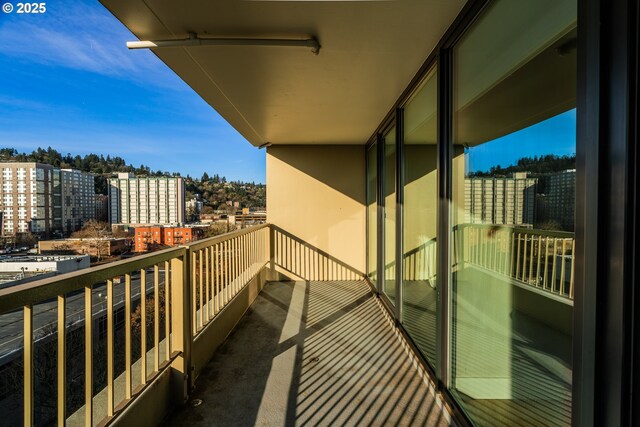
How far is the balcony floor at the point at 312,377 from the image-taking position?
202cm

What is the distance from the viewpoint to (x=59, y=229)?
6.13m

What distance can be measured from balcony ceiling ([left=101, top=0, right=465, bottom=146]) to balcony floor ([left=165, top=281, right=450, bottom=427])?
Result: 2.35 metres

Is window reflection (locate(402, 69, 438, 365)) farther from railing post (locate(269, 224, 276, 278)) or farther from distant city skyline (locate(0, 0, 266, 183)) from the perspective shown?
distant city skyline (locate(0, 0, 266, 183))

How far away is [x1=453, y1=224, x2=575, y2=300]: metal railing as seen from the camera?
106 cm

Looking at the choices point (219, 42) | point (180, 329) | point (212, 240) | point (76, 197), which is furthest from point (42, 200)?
point (219, 42)

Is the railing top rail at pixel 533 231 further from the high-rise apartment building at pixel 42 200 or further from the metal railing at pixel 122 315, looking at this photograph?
the high-rise apartment building at pixel 42 200

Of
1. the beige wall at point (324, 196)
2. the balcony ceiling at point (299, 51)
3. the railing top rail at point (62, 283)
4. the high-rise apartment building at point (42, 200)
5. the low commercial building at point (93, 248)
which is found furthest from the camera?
the high-rise apartment building at point (42, 200)

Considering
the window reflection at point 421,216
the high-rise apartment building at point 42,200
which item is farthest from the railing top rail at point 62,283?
the high-rise apartment building at point 42,200

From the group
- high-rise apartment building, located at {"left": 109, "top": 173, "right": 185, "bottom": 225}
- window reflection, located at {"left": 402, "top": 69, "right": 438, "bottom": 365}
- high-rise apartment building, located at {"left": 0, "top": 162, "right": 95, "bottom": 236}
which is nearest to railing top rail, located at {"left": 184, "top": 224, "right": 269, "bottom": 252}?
window reflection, located at {"left": 402, "top": 69, "right": 438, "bottom": 365}

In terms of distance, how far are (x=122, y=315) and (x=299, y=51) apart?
6.47 ft

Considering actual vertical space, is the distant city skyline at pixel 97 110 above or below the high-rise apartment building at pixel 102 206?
above

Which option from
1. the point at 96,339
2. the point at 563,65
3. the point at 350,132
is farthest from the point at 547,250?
the point at 350,132

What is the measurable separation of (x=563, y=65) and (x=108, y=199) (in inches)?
507

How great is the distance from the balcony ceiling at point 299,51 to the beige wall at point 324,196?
1835mm
